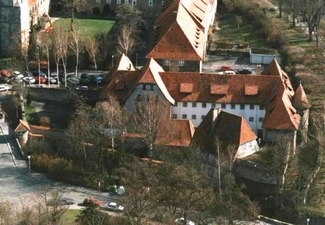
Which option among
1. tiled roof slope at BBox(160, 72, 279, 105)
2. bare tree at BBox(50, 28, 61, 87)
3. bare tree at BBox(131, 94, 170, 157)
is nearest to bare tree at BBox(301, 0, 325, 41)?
tiled roof slope at BBox(160, 72, 279, 105)

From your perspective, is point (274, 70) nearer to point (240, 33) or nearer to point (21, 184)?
point (240, 33)

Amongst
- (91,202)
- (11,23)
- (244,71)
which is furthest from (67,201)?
(11,23)

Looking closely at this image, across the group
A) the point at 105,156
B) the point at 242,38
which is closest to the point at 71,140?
the point at 105,156

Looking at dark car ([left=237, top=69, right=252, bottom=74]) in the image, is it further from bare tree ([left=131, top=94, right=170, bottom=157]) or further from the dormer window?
bare tree ([left=131, top=94, right=170, bottom=157])

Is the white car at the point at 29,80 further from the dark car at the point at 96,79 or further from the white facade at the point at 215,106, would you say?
the white facade at the point at 215,106

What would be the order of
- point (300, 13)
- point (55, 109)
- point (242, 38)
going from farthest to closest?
1. point (300, 13)
2. point (242, 38)
3. point (55, 109)

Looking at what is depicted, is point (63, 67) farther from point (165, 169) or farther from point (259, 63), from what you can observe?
point (165, 169)
